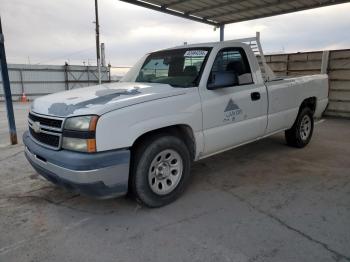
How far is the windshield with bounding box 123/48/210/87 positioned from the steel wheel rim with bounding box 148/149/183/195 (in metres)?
0.91

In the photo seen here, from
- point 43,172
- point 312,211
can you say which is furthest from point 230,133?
point 43,172

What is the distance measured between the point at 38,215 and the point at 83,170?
1042 mm

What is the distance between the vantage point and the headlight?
2.67 m

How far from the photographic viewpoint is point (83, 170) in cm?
267

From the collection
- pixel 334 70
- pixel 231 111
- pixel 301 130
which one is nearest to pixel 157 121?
pixel 231 111

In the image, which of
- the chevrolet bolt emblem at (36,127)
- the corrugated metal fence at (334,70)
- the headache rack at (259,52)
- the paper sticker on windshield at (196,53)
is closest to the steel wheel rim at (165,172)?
the chevrolet bolt emblem at (36,127)

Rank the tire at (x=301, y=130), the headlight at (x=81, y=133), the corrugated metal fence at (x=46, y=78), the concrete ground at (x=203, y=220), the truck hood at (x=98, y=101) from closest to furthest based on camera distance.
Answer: the concrete ground at (x=203, y=220), the headlight at (x=81, y=133), the truck hood at (x=98, y=101), the tire at (x=301, y=130), the corrugated metal fence at (x=46, y=78)

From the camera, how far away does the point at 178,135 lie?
344 centimetres

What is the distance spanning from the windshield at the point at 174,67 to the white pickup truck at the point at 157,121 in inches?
0.7

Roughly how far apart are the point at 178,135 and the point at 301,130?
328 centimetres

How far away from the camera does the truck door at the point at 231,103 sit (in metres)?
3.63

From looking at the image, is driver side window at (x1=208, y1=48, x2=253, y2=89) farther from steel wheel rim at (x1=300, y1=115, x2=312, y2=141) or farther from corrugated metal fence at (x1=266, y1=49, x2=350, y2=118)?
corrugated metal fence at (x1=266, y1=49, x2=350, y2=118)

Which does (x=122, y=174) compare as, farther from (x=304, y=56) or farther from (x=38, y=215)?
(x=304, y=56)

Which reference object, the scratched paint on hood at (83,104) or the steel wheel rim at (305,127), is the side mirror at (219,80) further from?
the steel wheel rim at (305,127)
